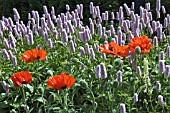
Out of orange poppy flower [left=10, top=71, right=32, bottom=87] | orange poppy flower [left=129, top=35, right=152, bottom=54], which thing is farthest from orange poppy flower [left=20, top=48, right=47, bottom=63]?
orange poppy flower [left=129, top=35, right=152, bottom=54]

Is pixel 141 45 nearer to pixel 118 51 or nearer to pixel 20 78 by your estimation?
pixel 118 51

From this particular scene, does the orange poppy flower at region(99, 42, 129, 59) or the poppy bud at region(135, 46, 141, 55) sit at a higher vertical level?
the orange poppy flower at region(99, 42, 129, 59)

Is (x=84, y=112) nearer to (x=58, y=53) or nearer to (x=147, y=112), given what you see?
(x=147, y=112)

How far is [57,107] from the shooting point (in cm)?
387

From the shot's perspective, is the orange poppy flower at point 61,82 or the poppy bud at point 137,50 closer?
the orange poppy flower at point 61,82

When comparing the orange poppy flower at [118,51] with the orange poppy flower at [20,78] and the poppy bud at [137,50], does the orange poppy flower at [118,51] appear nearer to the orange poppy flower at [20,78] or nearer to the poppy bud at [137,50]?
the poppy bud at [137,50]

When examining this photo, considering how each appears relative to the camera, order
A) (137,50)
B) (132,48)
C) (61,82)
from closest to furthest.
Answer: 1. (61,82)
2. (137,50)
3. (132,48)

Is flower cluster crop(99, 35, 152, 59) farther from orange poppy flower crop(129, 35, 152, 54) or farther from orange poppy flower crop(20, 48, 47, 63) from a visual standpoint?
orange poppy flower crop(20, 48, 47, 63)

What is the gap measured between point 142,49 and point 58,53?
1.38 meters

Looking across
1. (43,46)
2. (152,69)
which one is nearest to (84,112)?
(152,69)

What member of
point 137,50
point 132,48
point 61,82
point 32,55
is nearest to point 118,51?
point 132,48

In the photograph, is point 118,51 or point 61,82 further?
point 118,51

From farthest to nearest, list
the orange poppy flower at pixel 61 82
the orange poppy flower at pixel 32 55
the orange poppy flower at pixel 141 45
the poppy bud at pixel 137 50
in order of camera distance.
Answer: the orange poppy flower at pixel 32 55
the orange poppy flower at pixel 141 45
the poppy bud at pixel 137 50
the orange poppy flower at pixel 61 82

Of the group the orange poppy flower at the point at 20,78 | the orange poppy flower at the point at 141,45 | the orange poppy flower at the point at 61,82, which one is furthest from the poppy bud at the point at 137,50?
the orange poppy flower at the point at 20,78
